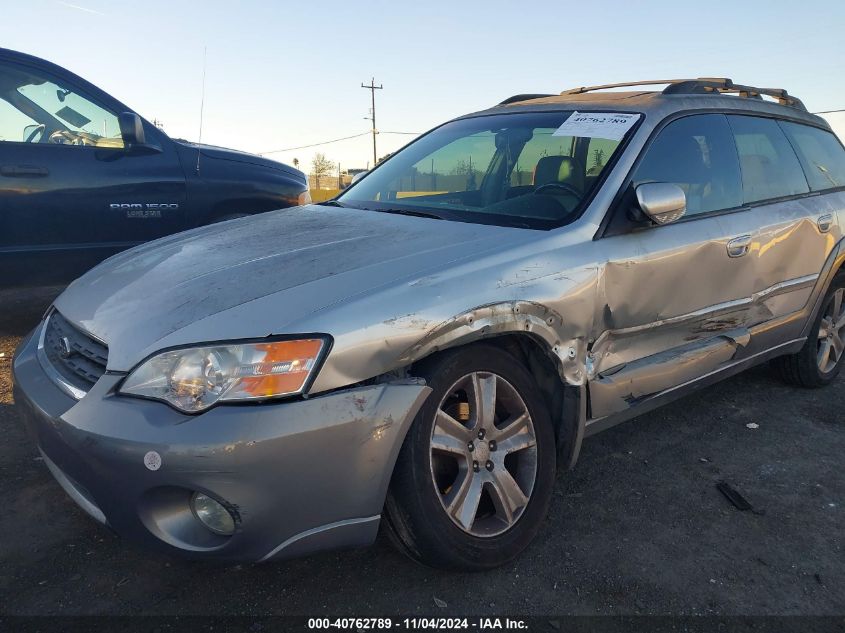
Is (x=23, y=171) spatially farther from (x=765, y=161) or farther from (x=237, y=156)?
(x=765, y=161)

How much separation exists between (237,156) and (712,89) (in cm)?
358

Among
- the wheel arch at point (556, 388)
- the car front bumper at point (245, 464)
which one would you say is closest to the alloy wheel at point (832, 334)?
the wheel arch at point (556, 388)

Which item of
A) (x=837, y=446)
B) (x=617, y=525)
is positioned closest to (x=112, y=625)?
(x=617, y=525)

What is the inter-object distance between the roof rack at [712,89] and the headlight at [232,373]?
235cm

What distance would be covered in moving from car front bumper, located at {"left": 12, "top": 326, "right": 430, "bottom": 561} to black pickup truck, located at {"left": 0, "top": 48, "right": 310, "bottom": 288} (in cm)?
306

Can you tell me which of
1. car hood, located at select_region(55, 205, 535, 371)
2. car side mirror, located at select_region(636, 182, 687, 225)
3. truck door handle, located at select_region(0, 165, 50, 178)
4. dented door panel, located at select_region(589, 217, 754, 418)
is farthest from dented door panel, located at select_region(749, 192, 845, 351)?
truck door handle, located at select_region(0, 165, 50, 178)

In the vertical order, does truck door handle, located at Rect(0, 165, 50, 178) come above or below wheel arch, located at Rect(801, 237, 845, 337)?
above

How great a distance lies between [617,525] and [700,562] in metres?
0.33

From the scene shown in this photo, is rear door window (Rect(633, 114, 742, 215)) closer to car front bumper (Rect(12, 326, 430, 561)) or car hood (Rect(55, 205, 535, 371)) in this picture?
car hood (Rect(55, 205, 535, 371))

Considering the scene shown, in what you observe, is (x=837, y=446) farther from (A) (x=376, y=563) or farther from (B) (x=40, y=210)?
(B) (x=40, y=210)

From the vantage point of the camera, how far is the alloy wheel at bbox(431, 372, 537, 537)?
2.15 metres

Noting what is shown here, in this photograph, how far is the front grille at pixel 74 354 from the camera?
2074 mm

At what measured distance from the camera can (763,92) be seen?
3.90 m

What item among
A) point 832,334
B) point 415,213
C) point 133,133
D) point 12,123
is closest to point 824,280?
point 832,334
